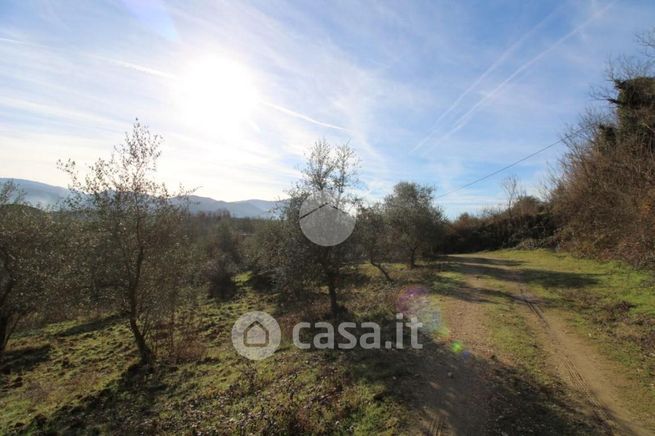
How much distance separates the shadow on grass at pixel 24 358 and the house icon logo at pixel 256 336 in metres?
10.5

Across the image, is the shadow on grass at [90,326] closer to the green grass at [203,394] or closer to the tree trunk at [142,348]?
the green grass at [203,394]

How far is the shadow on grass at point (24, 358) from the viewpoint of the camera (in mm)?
16500

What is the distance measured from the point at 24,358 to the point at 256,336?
45.4 feet

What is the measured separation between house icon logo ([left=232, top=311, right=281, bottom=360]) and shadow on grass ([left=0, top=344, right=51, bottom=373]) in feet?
34.6

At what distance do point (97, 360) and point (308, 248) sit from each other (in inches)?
493

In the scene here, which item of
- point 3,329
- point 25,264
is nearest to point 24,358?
point 3,329

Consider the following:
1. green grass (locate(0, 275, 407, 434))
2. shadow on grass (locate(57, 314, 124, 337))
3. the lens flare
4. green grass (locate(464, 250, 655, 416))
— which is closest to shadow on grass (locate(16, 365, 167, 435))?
green grass (locate(0, 275, 407, 434))

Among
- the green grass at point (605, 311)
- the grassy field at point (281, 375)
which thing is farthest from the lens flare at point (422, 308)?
the green grass at point (605, 311)

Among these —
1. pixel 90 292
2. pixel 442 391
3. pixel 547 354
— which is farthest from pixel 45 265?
pixel 547 354

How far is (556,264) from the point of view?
26.5 m

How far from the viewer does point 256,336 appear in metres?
16.4

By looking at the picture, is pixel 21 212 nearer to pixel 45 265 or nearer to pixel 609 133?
pixel 45 265

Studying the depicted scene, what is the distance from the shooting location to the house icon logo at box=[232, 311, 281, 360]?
13.1m

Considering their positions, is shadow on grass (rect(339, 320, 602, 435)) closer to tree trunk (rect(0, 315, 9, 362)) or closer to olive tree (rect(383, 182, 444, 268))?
tree trunk (rect(0, 315, 9, 362))
